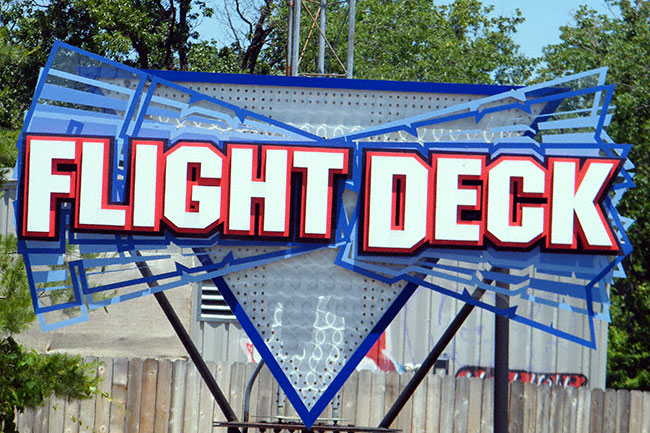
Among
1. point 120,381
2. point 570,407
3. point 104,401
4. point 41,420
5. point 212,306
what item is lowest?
point 41,420

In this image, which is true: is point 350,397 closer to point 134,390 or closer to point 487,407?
point 487,407

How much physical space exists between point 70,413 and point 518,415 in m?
4.92

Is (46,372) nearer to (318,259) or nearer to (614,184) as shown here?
(318,259)

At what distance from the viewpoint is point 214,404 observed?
10.8m

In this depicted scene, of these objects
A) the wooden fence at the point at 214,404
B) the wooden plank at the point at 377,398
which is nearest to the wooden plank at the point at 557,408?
the wooden fence at the point at 214,404

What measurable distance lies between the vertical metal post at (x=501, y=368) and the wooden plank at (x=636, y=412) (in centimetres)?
414

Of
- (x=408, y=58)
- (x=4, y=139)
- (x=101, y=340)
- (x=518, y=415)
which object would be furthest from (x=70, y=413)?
(x=408, y=58)

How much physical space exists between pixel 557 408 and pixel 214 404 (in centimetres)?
382

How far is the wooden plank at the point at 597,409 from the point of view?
36.8 ft

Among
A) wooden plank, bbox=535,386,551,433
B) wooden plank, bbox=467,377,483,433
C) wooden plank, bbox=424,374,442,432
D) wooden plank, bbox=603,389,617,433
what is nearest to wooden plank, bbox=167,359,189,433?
wooden plank, bbox=424,374,442,432

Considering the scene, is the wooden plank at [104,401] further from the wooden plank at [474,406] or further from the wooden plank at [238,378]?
the wooden plank at [474,406]

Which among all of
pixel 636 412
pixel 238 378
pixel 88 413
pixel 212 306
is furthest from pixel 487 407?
pixel 88 413

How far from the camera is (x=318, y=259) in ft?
22.1

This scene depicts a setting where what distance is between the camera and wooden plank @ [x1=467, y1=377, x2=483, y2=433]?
10922 millimetres
